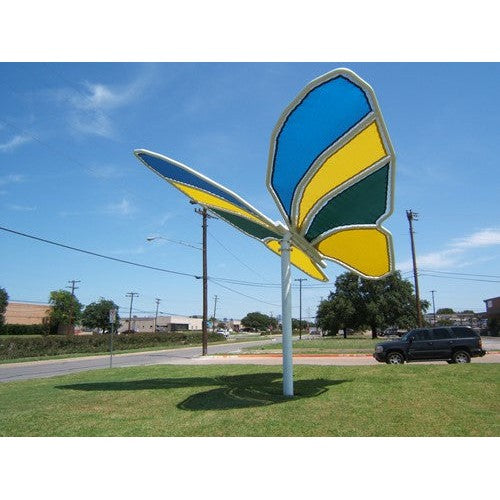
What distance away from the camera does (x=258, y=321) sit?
579ft

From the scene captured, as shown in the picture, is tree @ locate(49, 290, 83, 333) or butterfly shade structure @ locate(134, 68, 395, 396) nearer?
butterfly shade structure @ locate(134, 68, 395, 396)

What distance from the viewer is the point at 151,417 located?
7.79 metres

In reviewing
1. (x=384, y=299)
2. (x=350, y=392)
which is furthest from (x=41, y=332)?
(x=350, y=392)

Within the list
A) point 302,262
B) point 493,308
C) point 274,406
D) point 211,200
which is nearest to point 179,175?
point 211,200

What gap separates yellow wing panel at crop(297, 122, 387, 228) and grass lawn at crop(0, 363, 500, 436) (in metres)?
4.58

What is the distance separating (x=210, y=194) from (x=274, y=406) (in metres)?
5.33

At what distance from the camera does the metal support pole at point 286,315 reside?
961 centimetres

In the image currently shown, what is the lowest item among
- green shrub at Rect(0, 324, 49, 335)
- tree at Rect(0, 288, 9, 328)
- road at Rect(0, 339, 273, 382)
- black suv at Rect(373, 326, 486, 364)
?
road at Rect(0, 339, 273, 382)

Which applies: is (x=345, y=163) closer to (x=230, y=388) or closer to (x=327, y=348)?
(x=230, y=388)

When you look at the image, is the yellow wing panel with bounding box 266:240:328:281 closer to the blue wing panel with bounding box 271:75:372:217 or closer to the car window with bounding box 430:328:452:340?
the blue wing panel with bounding box 271:75:372:217

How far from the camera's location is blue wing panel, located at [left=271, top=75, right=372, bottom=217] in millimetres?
7387

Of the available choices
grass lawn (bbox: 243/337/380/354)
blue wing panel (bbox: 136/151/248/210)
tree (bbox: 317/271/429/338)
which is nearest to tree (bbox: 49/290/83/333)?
tree (bbox: 317/271/429/338)

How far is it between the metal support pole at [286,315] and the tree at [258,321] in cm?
16385

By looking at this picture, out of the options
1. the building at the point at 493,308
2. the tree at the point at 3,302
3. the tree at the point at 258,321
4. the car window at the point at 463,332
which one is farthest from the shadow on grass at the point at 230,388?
the tree at the point at 258,321
